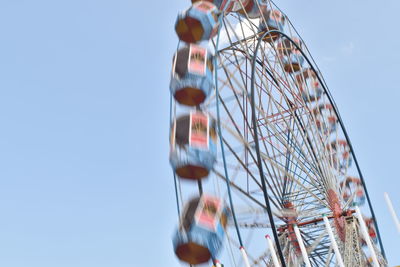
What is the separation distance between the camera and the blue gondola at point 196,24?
1365 cm

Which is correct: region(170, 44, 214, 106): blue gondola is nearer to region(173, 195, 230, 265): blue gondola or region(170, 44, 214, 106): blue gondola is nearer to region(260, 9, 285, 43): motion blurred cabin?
region(173, 195, 230, 265): blue gondola

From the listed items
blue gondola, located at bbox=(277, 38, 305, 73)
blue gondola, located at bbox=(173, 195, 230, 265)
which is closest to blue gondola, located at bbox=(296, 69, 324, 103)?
blue gondola, located at bbox=(277, 38, 305, 73)

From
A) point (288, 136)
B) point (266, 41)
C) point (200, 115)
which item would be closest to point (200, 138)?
point (200, 115)

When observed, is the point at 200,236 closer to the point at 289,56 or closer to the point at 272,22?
the point at 289,56

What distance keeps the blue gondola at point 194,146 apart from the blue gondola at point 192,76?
28.4 inches

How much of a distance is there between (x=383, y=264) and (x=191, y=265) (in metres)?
7.93

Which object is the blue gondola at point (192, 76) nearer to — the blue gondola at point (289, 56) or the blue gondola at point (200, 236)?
the blue gondola at point (200, 236)

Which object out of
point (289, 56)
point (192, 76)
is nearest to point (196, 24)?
point (192, 76)

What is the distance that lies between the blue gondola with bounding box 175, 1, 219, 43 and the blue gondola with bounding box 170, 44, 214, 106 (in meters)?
0.80

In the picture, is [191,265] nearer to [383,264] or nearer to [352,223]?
[352,223]

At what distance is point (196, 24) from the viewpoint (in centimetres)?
1364

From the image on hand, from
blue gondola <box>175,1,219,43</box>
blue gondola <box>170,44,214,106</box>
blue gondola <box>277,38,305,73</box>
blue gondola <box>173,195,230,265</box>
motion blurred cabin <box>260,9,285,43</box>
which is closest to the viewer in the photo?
blue gondola <box>173,195,230,265</box>

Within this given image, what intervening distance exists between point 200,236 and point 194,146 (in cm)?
194

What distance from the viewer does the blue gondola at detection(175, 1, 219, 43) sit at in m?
13.6
